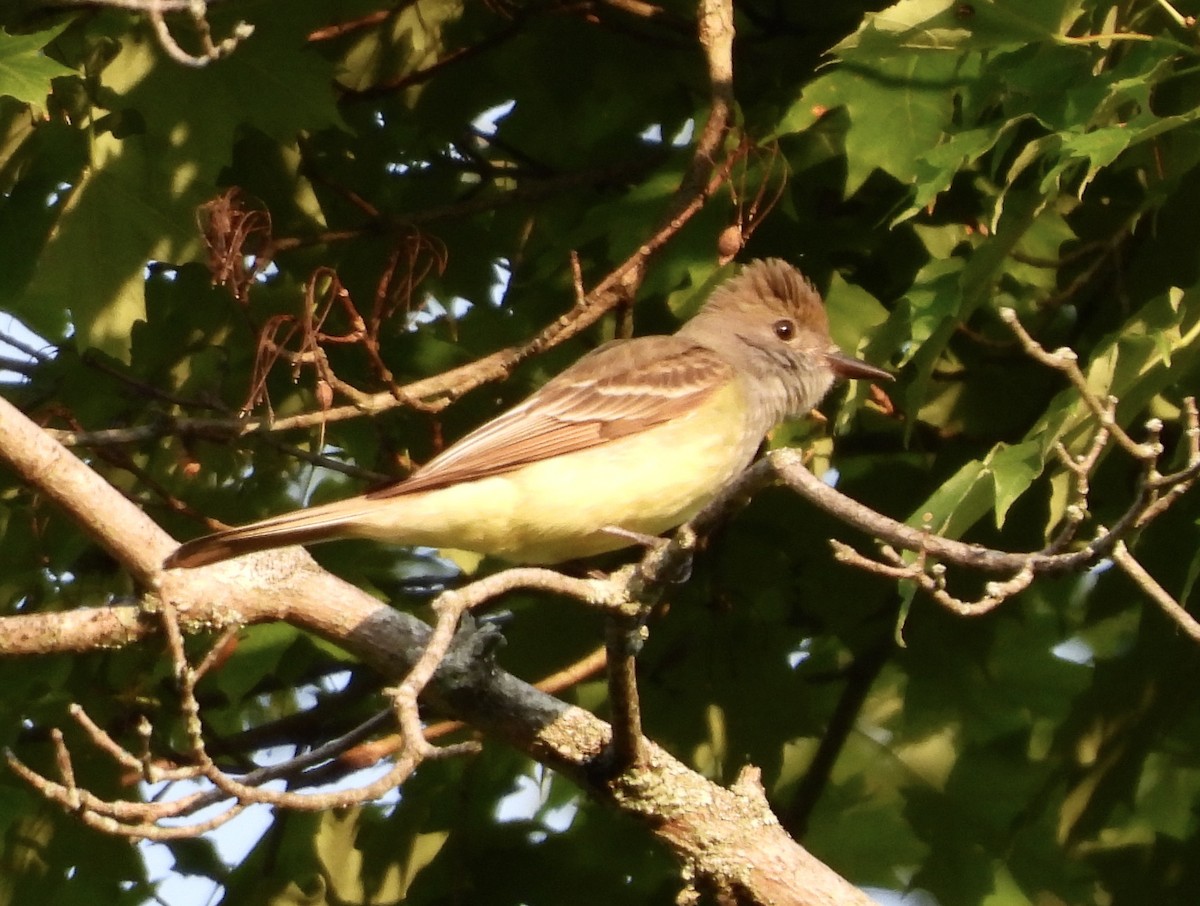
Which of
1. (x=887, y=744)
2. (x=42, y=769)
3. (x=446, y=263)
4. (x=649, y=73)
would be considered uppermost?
(x=649, y=73)

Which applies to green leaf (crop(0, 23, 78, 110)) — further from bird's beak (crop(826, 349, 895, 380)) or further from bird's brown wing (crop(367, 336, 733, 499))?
bird's beak (crop(826, 349, 895, 380))

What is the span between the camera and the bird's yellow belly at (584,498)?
466 cm

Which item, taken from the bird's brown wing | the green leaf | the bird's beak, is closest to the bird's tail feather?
the bird's brown wing

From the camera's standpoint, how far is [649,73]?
5402 mm

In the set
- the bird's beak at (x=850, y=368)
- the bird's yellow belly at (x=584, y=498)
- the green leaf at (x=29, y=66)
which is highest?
the green leaf at (x=29, y=66)

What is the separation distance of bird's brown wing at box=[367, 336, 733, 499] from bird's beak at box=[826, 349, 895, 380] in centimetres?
45

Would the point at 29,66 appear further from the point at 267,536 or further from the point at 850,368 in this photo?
the point at 850,368

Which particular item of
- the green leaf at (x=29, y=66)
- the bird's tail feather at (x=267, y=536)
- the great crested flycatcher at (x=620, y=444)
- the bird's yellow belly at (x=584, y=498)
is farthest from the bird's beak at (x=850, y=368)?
the green leaf at (x=29, y=66)

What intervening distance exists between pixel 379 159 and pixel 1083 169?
2.29m

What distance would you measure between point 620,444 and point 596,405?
165 mm

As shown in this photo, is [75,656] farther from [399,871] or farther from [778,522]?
[778,522]

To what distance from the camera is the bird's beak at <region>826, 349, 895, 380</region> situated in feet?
14.5

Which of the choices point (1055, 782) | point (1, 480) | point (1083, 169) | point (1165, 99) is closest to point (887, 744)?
point (1055, 782)

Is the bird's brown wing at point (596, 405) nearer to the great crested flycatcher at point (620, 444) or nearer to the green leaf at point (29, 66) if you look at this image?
the great crested flycatcher at point (620, 444)
